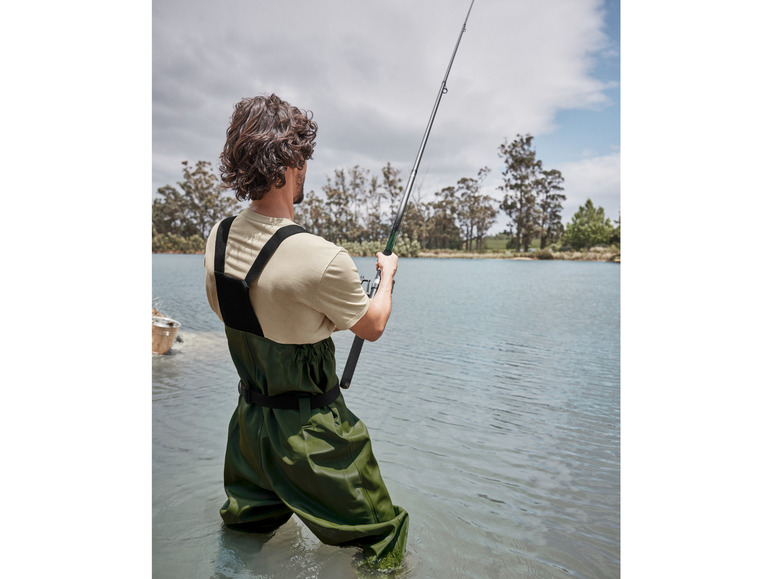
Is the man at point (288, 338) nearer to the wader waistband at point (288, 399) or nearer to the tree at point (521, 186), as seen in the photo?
the wader waistband at point (288, 399)

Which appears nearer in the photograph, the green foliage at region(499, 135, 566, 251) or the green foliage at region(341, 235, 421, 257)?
the green foliage at region(341, 235, 421, 257)

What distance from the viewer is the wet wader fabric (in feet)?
3.32

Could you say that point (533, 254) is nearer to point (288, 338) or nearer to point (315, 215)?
point (315, 215)

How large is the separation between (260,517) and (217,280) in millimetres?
537

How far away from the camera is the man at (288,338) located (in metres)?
0.91

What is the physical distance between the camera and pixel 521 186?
79.5 feet

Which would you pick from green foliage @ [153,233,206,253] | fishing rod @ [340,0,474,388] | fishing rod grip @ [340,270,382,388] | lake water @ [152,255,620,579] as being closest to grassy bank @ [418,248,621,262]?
green foliage @ [153,233,206,253]

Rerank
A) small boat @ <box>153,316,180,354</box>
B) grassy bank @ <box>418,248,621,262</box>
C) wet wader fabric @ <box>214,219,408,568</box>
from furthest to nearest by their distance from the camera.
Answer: grassy bank @ <box>418,248,621,262</box>, small boat @ <box>153,316,180,354</box>, wet wader fabric @ <box>214,219,408,568</box>

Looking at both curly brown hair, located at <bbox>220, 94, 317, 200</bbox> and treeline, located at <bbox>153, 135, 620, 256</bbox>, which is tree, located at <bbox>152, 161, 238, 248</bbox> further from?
curly brown hair, located at <bbox>220, 94, 317, 200</bbox>

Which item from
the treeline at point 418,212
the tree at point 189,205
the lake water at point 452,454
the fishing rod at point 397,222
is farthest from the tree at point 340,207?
the fishing rod at point 397,222

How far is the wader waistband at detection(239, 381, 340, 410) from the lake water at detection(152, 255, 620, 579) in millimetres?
431
